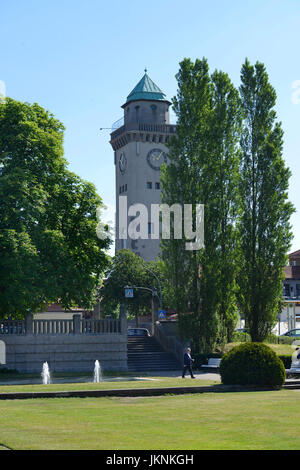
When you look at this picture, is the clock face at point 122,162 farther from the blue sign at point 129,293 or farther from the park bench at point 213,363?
the park bench at point 213,363

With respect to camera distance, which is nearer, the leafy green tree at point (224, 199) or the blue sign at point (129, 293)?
the leafy green tree at point (224, 199)

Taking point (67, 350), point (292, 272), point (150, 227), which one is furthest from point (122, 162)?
point (67, 350)

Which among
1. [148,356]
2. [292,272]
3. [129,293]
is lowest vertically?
[148,356]

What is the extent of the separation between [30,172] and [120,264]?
45.8 m

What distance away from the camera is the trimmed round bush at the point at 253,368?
25.6 metres

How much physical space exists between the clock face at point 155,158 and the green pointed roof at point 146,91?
8635 millimetres

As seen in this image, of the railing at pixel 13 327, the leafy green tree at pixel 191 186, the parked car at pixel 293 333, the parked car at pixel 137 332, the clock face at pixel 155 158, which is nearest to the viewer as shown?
the railing at pixel 13 327

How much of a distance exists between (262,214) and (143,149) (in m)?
61.8

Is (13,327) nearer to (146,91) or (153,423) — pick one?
(153,423)

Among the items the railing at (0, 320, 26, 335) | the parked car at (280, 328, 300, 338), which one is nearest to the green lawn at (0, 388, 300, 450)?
the railing at (0, 320, 26, 335)

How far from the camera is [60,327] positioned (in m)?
42.8

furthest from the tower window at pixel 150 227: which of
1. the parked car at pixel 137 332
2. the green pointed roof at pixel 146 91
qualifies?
the parked car at pixel 137 332

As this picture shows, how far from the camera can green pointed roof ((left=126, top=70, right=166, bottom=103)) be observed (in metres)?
108

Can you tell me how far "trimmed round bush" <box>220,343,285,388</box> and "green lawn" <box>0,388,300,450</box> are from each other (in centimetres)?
→ 340
